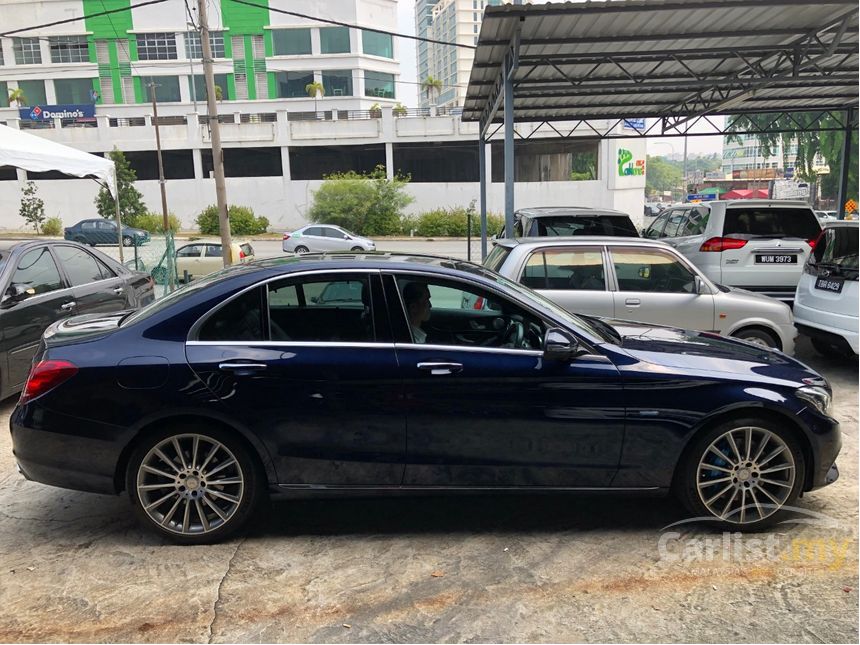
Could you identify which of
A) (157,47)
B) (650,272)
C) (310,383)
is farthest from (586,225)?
(157,47)

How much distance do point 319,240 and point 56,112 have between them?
38.5 meters

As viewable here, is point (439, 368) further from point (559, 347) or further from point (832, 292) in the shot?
point (832, 292)

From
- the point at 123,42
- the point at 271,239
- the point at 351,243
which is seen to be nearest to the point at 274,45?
the point at 123,42

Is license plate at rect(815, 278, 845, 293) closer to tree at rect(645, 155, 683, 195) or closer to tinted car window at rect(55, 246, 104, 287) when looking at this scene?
tinted car window at rect(55, 246, 104, 287)

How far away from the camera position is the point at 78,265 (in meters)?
7.25

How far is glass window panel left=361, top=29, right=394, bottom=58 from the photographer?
57.2 metres

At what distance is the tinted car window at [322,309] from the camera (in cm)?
369

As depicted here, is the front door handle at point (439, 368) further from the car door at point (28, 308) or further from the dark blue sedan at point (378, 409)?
the car door at point (28, 308)

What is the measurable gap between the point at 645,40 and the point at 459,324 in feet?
26.7

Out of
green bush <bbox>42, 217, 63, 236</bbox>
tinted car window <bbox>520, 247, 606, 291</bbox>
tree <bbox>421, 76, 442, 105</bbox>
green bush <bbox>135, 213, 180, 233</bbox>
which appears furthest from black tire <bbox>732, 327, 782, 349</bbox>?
tree <bbox>421, 76, 442, 105</bbox>

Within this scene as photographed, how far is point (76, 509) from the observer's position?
422cm

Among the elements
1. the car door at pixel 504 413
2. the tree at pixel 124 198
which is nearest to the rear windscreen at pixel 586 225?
the car door at pixel 504 413

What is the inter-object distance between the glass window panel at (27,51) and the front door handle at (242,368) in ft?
216

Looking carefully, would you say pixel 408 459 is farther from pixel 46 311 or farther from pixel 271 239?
pixel 271 239
